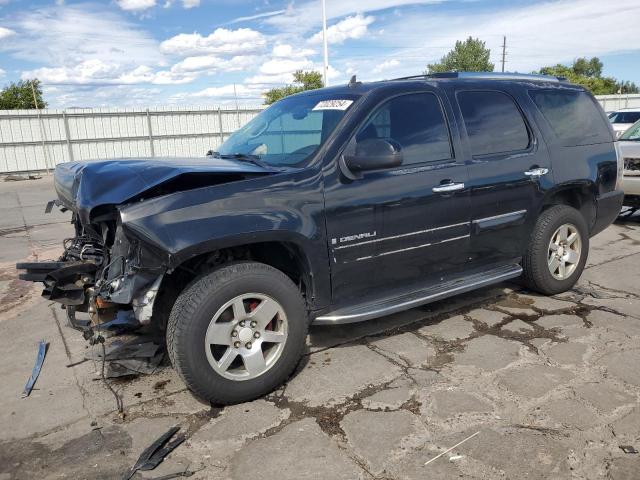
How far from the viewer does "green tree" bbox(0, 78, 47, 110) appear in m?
34.9

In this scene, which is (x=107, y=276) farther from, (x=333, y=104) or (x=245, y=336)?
(x=333, y=104)

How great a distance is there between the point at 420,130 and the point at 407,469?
232 cm

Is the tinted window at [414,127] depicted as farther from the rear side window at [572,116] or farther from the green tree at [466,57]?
the green tree at [466,57]

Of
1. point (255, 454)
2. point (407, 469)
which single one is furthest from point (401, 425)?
point (255, 454)

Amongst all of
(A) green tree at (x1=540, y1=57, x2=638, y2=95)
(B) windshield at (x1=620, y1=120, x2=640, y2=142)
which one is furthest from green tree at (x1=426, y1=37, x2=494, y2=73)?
(B) windshield at (x1=620, y1=120, x2=640, y2=142)

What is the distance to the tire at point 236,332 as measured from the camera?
2947mm

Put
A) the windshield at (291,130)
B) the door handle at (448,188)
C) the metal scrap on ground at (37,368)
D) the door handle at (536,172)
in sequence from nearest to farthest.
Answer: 1. the metal scrap on ground at (37,368)
2. the windshield at (291,130)
3. the door handle at (448,188)
4. the door handle at (536,172)

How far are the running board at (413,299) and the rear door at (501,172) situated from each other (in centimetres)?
12

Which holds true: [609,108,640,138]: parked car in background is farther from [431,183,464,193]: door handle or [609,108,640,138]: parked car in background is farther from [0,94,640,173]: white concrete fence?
[0,94,640,173]: white concrete fence

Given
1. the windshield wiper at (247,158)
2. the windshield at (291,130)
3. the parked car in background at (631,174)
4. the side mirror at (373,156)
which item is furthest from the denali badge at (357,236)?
the parked car in background at (631,174)

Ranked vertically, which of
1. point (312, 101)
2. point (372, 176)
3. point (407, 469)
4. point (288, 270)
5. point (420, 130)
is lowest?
point (407, 469)

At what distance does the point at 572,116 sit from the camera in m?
4.88

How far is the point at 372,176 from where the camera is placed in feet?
11.5

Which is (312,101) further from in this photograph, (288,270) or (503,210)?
(503,210)
